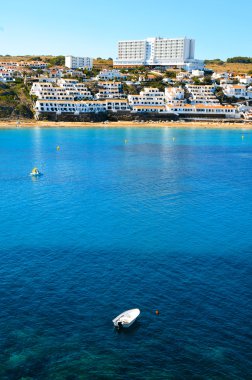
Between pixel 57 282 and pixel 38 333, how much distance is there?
644 cm

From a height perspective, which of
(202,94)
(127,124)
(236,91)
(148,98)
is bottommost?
(127,124)

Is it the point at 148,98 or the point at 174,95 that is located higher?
the point at 174,95

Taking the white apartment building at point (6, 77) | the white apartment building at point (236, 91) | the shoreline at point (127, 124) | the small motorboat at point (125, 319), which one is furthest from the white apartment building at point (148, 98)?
the small motorboat at point (125, 319)

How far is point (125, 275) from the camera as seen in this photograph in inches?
1256

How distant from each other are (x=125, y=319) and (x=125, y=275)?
7212 mm

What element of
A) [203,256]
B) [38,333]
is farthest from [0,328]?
[203,256]

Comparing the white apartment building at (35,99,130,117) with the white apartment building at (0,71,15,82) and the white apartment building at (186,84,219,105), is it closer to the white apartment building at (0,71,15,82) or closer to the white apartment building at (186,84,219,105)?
the white apartment building at (186,84,219,105)

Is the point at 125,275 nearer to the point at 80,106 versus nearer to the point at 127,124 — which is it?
the point at 127,124

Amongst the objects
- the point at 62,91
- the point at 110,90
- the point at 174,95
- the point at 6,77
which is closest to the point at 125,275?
the point at 62,91

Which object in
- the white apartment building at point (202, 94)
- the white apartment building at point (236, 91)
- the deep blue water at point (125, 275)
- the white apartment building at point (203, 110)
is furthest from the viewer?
the white apartment building at point (236, 91)

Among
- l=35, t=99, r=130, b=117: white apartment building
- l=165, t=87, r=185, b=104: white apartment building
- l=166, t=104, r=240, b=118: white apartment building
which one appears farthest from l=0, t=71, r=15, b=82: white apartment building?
l=166, t=104, r=240, b=118: white apartment building

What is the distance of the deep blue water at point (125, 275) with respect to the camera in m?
22.4

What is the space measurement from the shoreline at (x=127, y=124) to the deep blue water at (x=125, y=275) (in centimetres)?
7939

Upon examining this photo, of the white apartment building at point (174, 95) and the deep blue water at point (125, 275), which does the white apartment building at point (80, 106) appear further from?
the deep blue water at point (125, 275)
